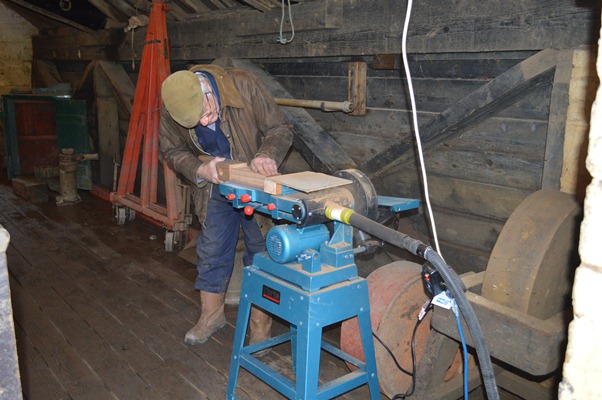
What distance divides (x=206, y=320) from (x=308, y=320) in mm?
1380

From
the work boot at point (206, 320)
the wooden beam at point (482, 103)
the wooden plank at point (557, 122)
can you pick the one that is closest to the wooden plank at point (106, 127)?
the work boot at point (206, 320)

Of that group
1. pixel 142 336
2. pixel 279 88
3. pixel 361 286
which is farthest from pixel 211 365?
pixel 279 88

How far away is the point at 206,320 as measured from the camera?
3.31m

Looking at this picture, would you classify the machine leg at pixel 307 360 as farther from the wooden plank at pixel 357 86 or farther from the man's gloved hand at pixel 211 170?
the wooden plank at pixel 357 86

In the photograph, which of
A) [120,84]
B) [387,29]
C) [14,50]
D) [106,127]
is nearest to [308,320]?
[387,29]

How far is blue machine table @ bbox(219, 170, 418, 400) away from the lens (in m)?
2.10

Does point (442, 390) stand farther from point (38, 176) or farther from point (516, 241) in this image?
point (38, 176)

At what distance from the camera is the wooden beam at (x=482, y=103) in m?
2.63

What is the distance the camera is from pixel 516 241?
2.12 m

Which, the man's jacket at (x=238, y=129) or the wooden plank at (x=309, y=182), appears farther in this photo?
the man's jacket at (x=238, y=129)

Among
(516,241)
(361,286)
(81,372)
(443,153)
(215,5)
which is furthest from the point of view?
(215,5)

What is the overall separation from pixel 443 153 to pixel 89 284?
2.66 m

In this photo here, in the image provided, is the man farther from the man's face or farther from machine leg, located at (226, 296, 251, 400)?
machine leg, located at (226, 296, 251, 400)

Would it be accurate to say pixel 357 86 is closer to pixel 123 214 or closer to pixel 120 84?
pixel 123 214
